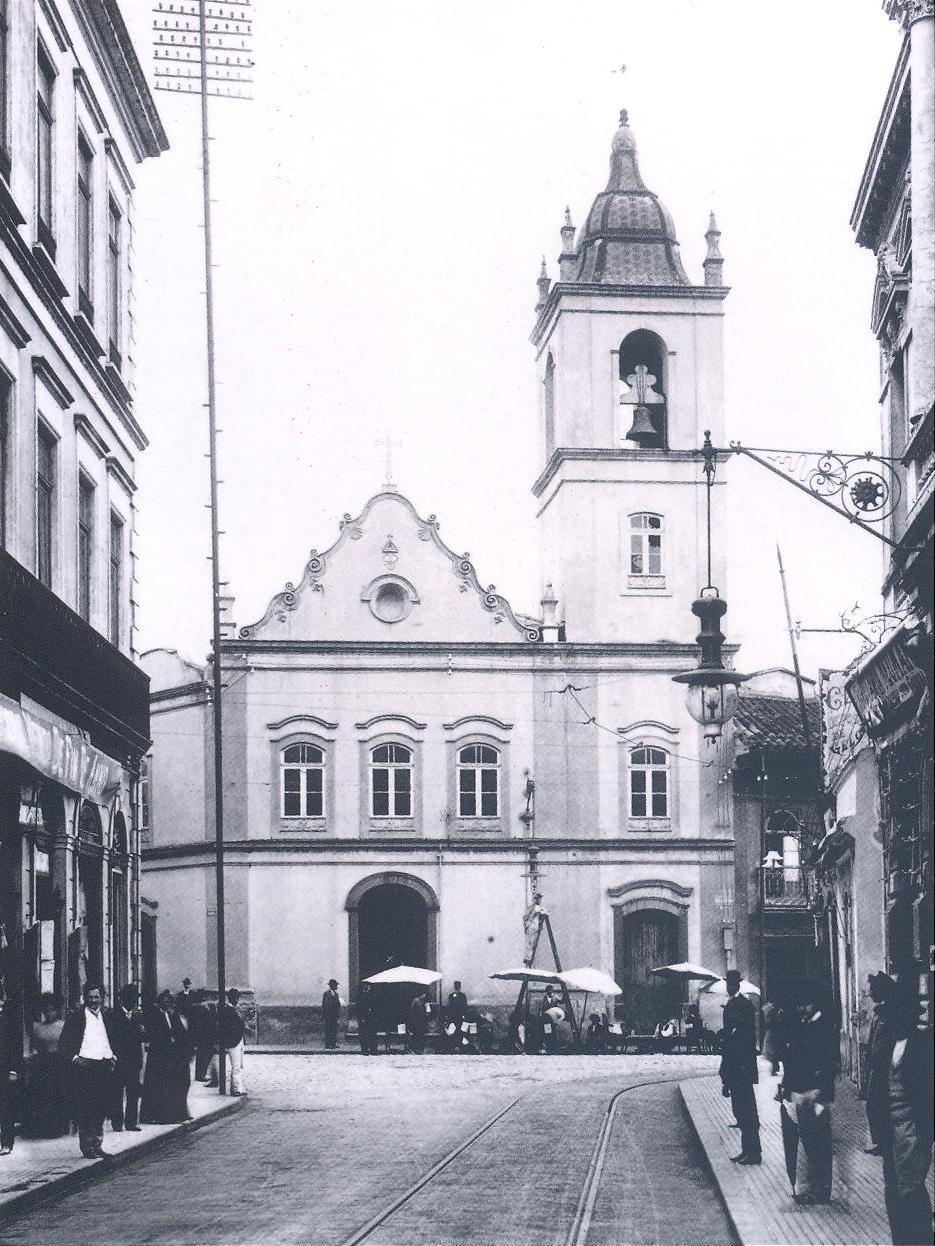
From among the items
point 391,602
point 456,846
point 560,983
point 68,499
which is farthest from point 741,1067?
point 391,602

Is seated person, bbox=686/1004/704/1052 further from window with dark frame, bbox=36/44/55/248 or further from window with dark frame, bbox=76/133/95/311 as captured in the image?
window with dark frame, bbox=36/44/55/248

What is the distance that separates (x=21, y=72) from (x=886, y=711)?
11.3m

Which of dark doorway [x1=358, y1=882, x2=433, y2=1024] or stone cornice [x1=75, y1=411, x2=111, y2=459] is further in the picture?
dark doorway [x1=358, y1=882, x2=433, y2=1024]

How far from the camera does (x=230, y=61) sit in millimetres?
27172

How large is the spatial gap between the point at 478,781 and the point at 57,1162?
29.9 m

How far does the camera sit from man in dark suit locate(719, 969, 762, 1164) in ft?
57.0

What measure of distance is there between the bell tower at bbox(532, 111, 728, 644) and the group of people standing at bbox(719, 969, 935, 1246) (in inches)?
1142

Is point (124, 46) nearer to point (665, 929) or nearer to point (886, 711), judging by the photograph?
point (886, 711)

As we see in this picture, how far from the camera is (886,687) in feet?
64.2

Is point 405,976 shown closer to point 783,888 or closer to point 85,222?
point 783,888

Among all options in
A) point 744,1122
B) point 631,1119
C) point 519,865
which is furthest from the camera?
point 519,865

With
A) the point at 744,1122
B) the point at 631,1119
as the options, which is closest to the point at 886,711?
the point at 744,1122

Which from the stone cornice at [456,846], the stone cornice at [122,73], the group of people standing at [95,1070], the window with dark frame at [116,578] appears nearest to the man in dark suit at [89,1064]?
the group of people standing at [95,1070]

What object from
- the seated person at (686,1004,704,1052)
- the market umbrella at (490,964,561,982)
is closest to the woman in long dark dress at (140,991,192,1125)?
the market umbrella at (490,964,561,982)
